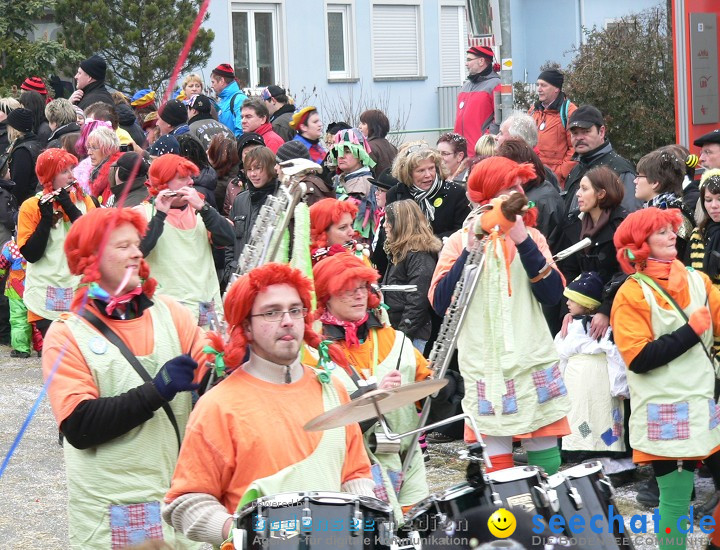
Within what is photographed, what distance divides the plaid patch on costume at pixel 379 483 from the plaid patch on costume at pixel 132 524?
85 centimetres

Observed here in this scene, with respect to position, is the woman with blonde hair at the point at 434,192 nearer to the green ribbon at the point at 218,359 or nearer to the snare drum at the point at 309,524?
the green ribbon at the point at 218,359

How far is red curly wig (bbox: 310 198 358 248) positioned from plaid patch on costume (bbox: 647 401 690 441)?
189 centimetres

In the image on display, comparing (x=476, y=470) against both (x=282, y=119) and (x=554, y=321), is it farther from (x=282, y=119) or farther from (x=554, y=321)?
(x=282, y=119)

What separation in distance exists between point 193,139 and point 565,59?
16121mm

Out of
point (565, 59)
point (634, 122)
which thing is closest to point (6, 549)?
point (634, 122)

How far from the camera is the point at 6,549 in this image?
242 inches

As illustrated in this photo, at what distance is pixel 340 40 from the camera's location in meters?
22.5

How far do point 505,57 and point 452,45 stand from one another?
49.0 feet

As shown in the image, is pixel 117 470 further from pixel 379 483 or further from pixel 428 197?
pixel 428 197

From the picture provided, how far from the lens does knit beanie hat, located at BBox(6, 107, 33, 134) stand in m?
11.1

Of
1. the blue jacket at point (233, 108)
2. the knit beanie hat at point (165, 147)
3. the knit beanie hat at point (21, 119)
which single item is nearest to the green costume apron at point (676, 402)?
the knit beanie hat at point (165, 147)

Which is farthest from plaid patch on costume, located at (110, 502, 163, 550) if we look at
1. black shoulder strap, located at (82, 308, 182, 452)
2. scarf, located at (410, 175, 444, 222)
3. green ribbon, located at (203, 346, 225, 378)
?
scarf, located at (410, 175, 444, 222)

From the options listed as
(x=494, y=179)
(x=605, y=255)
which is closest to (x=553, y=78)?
(x=605, y=255)

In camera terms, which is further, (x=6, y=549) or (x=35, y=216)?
(x=35, y=216)
